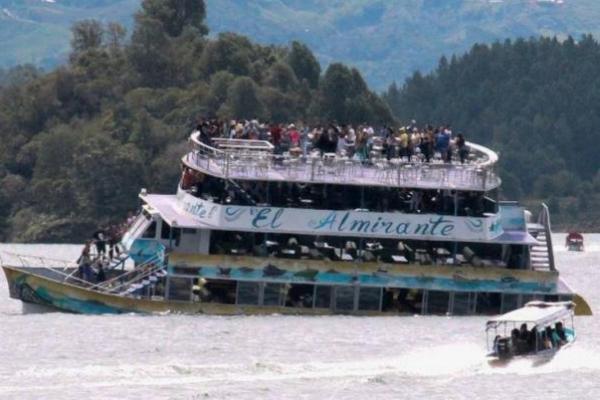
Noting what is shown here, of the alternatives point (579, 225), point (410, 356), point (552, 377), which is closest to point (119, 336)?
point (410, 356)

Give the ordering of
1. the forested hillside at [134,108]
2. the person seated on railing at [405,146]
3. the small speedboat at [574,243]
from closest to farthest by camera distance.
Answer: the person seated on railing at [405,146], the small speedboat at [574,243], the forested hillside at [134,108]

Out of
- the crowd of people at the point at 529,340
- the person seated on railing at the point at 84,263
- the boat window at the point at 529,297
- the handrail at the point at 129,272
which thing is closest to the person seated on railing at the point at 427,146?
the boat window at the point at 529,297

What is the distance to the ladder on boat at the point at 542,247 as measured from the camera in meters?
66.4

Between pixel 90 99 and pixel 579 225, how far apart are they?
42148 millimetres

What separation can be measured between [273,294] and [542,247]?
973cm

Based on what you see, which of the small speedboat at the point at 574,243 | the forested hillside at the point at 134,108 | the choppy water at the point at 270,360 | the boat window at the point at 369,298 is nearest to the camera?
the choppy water at the point at 270,360

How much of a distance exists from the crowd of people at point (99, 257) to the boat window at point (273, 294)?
15.5 feet

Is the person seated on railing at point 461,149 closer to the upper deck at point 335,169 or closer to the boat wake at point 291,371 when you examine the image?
the upper deck at point 335,169

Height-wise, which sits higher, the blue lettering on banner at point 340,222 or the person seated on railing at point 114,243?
the blue lettering on banner at point 340,222

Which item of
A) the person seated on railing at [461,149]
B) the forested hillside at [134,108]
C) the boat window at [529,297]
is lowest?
the forested hillside at [134,108]

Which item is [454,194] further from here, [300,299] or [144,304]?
[144,304]

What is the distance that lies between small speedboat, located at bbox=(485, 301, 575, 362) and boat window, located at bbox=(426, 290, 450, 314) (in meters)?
3.59

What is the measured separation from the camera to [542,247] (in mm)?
68188

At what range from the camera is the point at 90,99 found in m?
144
